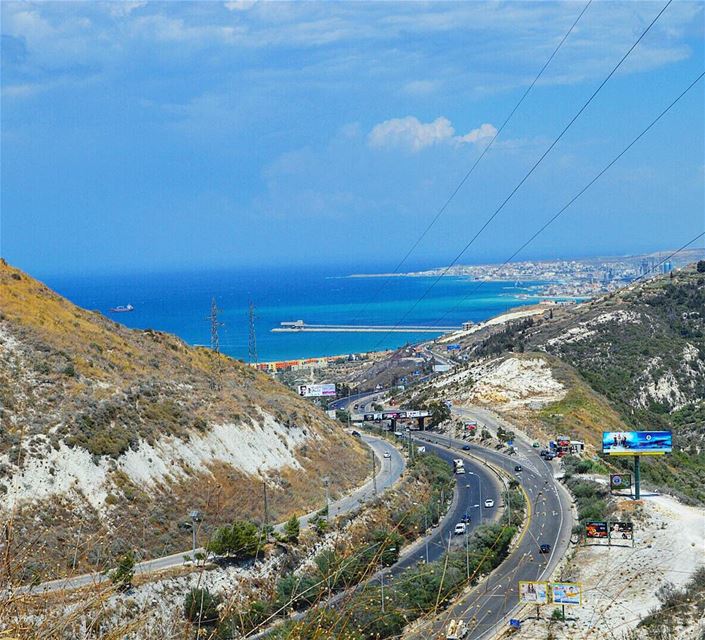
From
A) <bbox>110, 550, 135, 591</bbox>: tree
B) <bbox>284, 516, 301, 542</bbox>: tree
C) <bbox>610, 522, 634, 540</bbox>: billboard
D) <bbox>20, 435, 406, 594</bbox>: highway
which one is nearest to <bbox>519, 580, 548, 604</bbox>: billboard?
<bbox>20, 435, 406, 594</bbox>: highway

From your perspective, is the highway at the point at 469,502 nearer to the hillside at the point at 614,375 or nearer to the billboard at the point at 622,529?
the billboard at the point at 622,529

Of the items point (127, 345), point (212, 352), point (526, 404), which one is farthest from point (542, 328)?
point (127, 345)

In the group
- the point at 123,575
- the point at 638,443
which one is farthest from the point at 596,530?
the point at 123,575

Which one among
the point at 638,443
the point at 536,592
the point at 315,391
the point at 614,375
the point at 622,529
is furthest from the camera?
the point at 614,375

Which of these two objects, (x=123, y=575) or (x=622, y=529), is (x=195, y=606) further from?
(x=622, y=529)

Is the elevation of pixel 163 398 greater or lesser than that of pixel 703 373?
greater

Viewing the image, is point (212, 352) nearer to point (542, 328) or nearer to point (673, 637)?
point (673, 637)

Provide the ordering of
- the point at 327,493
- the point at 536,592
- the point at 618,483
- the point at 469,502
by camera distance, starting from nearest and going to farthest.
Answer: the point at 536,592 < the point at 327,493 < the point at 469,502 < the point at 618,483
